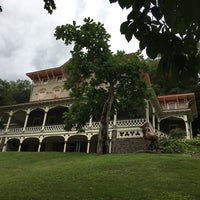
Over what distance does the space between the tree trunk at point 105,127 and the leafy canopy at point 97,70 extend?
0.52 m

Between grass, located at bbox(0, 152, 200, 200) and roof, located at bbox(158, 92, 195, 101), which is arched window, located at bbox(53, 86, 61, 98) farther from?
grass, located at bbox(0, 152, 200, 200)

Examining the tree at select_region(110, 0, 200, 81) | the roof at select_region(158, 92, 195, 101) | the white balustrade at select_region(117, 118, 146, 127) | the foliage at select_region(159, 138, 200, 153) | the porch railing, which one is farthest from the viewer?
the roof at select_region(158, 92, 195, 101)

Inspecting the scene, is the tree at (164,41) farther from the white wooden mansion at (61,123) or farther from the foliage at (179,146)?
the white wooden mansion at (61,123)

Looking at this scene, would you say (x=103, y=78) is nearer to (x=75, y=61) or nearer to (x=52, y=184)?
(x=75, y=61)

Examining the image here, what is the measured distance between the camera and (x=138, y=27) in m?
2.75

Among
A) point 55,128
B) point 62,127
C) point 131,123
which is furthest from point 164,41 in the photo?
point 55,128

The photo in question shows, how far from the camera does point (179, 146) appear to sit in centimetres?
1967

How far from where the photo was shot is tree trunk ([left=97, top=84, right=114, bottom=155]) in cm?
1844

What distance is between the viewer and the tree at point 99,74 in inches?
765

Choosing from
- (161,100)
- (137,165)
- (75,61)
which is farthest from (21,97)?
(137,165)

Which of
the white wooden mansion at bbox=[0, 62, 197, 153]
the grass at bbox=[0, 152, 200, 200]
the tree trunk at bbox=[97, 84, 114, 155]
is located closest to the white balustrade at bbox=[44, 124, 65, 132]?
the white wooden mansion at bbox=[0, 62, 197, 153]

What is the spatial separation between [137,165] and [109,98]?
28.2ft

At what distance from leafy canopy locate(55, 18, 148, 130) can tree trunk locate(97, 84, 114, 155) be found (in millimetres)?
518

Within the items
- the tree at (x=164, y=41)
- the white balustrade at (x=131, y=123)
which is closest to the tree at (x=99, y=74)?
the white balustrade at (x=131, y=123)
